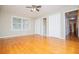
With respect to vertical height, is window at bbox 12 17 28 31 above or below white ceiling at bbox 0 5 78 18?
below

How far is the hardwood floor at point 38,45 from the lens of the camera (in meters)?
2.09

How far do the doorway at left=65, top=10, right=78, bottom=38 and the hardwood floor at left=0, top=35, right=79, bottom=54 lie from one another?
78 millimetres

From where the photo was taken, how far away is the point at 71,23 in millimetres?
2176

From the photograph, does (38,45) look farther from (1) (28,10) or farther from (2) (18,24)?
(1) (28,10)

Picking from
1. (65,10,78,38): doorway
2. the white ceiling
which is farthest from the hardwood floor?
the white ceiling

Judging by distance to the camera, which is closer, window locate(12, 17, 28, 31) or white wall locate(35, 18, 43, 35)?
window locate(12, 17, 28, 31)

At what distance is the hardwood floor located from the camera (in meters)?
2.09

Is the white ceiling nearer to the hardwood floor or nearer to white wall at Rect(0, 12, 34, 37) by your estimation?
white wall at Rect(0, 12, 34, 37)

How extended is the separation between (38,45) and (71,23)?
72 centimetres

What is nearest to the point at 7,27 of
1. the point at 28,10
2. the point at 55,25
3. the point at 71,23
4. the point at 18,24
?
the point at 18,24

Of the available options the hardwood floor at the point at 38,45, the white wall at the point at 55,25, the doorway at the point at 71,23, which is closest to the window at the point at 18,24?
the hardwood floor at the point at 38,45

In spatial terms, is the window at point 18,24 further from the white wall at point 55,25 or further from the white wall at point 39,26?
the white wall at point 55,25
